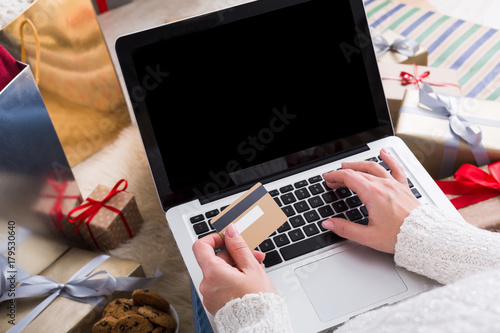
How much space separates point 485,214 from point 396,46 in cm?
51

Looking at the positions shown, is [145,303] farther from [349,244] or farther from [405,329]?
[405,329]

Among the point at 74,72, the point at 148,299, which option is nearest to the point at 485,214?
the point at 148,299

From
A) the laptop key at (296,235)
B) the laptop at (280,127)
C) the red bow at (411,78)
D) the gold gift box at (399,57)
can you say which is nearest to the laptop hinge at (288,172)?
the laptop at (280,127)

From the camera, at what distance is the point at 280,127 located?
769 mm

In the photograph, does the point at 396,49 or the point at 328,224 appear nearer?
the point at 328,224

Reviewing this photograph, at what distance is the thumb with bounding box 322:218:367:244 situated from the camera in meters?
0.67

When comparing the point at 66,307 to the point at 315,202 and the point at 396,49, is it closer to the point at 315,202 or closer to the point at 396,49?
the point at 315,202

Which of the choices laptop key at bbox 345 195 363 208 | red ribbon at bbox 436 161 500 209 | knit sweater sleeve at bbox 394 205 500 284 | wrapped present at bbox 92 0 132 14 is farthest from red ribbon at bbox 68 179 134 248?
wrapped present at bbox 92 0 132 14

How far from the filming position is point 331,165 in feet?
2.61

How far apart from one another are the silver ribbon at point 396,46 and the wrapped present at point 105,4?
32.5 inches

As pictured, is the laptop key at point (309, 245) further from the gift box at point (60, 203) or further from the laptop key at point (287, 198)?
the gift box at point (60, 203)

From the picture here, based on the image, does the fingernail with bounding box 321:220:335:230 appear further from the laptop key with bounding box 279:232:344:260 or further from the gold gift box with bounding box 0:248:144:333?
the gold gift box with bounding box 0:248:144:333

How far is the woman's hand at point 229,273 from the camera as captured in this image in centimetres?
56

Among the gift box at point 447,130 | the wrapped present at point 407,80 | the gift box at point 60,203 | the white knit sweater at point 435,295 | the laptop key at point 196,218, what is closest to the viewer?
the white knit sweater at point 435,295
